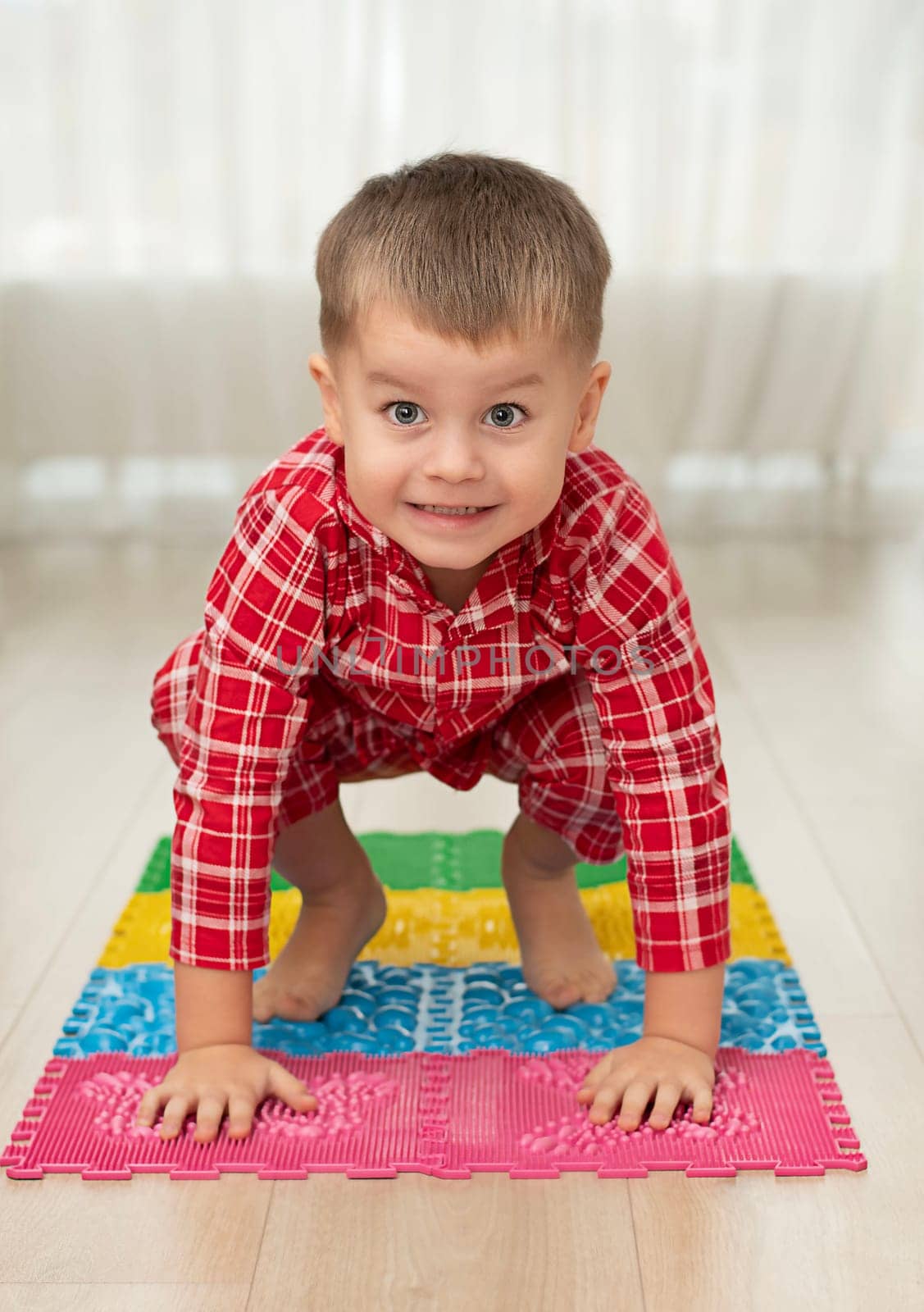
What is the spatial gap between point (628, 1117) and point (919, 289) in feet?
7.04

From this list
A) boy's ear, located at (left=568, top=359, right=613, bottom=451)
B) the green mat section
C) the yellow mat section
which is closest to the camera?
boy's ear, located at (left=568, top=359, right=613, bottom=451)

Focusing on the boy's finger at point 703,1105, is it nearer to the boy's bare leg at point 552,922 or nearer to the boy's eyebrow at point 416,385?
the boy's bare leg at point 552,922

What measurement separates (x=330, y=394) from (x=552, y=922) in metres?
0.43

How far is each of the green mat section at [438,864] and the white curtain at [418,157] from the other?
1.41 m

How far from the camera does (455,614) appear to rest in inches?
38.6

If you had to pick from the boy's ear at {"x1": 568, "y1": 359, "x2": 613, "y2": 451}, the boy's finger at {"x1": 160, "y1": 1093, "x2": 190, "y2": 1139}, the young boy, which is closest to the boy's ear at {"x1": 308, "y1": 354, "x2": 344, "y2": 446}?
the young boy

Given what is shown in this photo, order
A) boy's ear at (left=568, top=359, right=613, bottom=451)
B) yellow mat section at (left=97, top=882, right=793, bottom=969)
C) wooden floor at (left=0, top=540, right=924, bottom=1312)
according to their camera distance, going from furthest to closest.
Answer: yellow mat section at (left=97, top=882, right=793, bottom=969)
boy's ear at (left=568, top=359, right=613, bottom=451)
wooden floor at (left=0, top=540, right=924, bottom=1312)

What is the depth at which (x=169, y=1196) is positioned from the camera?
87 cm

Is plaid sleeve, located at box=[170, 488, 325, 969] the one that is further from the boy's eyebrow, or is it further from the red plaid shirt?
the boy's eyebrow

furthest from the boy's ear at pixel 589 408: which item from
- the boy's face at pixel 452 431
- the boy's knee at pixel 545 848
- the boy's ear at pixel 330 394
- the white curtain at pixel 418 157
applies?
the white curtain at pixel 418 157

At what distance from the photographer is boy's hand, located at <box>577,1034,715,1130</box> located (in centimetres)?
94

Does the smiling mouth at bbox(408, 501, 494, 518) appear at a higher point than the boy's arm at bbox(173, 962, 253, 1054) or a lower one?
higher

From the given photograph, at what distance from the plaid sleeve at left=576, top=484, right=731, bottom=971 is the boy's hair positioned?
0.48 ft

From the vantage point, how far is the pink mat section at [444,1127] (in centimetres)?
90
